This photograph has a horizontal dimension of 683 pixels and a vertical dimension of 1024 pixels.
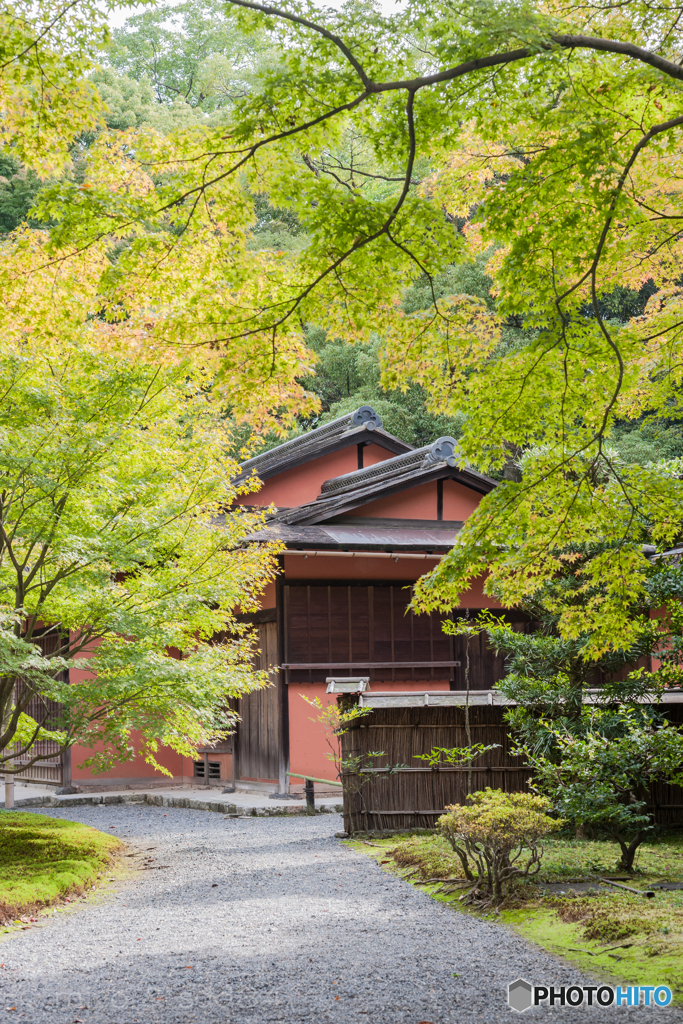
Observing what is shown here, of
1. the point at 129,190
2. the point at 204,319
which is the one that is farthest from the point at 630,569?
the point at 129,190

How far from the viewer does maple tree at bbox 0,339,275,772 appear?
8.21 meters

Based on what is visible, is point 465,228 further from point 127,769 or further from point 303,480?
point 127,769

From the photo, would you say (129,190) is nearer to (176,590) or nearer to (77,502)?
(77,502)

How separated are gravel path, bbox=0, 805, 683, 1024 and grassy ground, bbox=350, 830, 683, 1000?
0.24m

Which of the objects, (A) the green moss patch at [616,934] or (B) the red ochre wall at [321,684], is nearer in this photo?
(A) the green moss patch at [616,934]

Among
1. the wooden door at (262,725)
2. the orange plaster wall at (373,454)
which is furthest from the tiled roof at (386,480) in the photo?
the wooden door at (262,725)

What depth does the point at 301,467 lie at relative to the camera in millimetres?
19016

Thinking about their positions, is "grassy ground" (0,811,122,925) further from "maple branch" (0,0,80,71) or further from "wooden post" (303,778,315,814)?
"maple branch" (0,0,80,71)

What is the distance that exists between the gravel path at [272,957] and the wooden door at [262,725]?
5.16 m

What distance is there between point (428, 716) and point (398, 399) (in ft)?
57.1

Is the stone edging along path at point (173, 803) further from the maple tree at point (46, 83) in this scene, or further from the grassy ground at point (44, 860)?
the maple tree at point (46, 83)

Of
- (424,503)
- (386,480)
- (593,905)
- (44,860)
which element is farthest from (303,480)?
(593,905)

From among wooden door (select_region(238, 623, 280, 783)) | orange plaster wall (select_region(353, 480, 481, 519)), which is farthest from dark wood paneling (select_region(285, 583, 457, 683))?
orange plaster wall (select_region(353, 480, 481, 519))

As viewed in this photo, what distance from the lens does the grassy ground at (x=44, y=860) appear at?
800 centimetres
